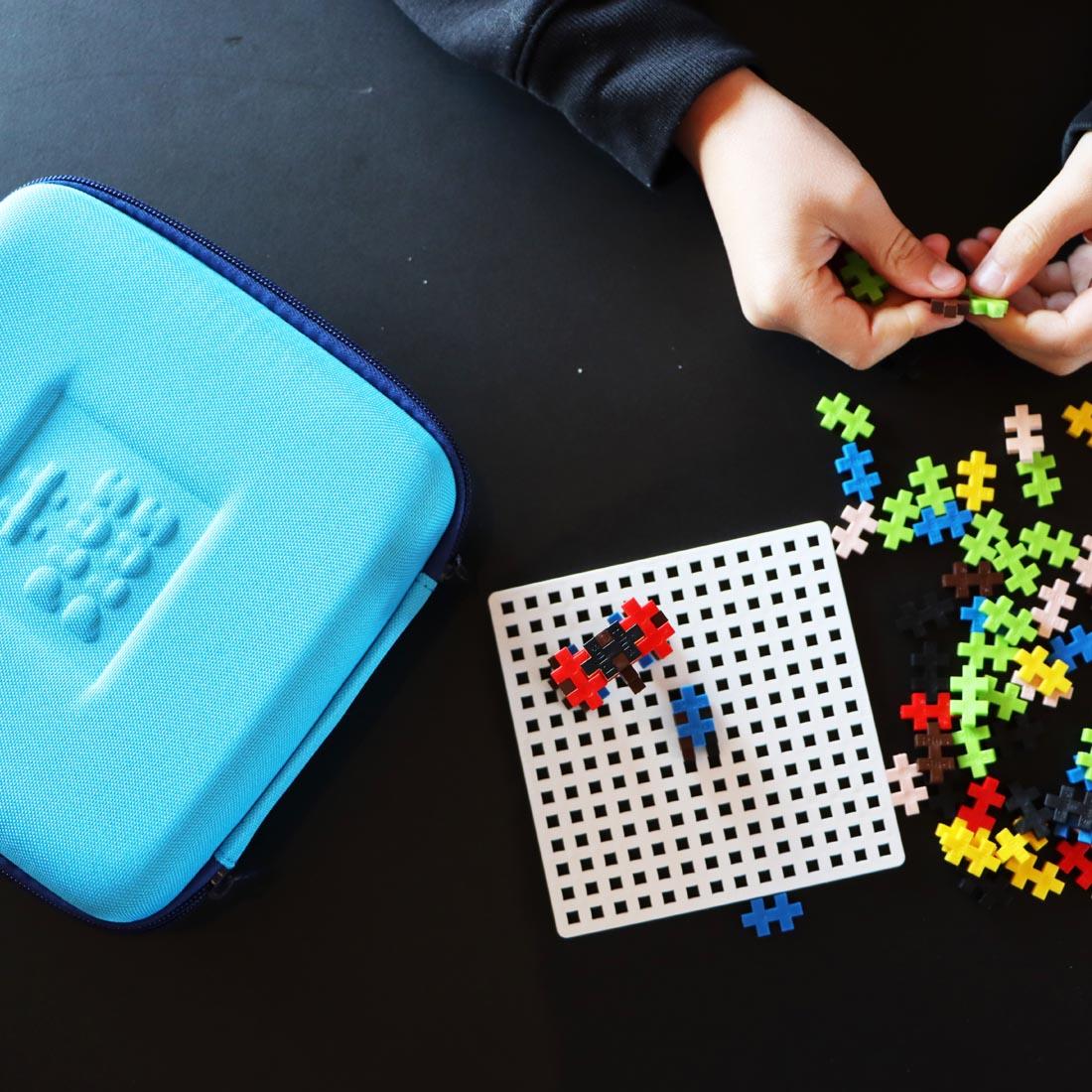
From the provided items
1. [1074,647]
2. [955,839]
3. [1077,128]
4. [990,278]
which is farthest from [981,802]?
[1077,128]

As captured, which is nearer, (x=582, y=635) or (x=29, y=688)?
(x=29, y=688)

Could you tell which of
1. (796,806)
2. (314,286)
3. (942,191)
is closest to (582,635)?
(796,806)

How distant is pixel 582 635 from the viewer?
1.03 metres

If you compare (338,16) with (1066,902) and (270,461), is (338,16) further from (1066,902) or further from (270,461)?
(1066,902)

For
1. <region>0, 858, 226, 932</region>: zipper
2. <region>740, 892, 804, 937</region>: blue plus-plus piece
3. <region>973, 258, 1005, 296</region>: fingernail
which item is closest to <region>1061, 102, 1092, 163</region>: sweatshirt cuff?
<region>973, 258, 1005, 296</region>: fingernail

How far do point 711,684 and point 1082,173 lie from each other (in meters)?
0.55

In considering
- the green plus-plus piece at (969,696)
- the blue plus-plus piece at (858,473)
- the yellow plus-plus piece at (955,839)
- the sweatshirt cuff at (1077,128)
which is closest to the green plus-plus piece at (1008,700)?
the green plus-plus piece at (969,696)

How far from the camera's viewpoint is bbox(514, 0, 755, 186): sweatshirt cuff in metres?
0.94

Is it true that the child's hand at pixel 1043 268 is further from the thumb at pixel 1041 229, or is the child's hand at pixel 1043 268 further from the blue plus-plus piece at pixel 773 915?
the blue plus-plus piece at pixel 773 915

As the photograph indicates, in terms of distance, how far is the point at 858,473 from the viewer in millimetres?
1034

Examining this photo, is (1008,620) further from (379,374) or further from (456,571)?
(379,374)

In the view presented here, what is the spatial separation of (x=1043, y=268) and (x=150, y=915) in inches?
38.6

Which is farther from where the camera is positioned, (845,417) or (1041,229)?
(845,417)

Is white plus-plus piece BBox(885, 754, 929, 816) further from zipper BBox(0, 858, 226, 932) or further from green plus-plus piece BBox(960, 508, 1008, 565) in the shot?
zipper BBox(0, 858, 226, 932)
